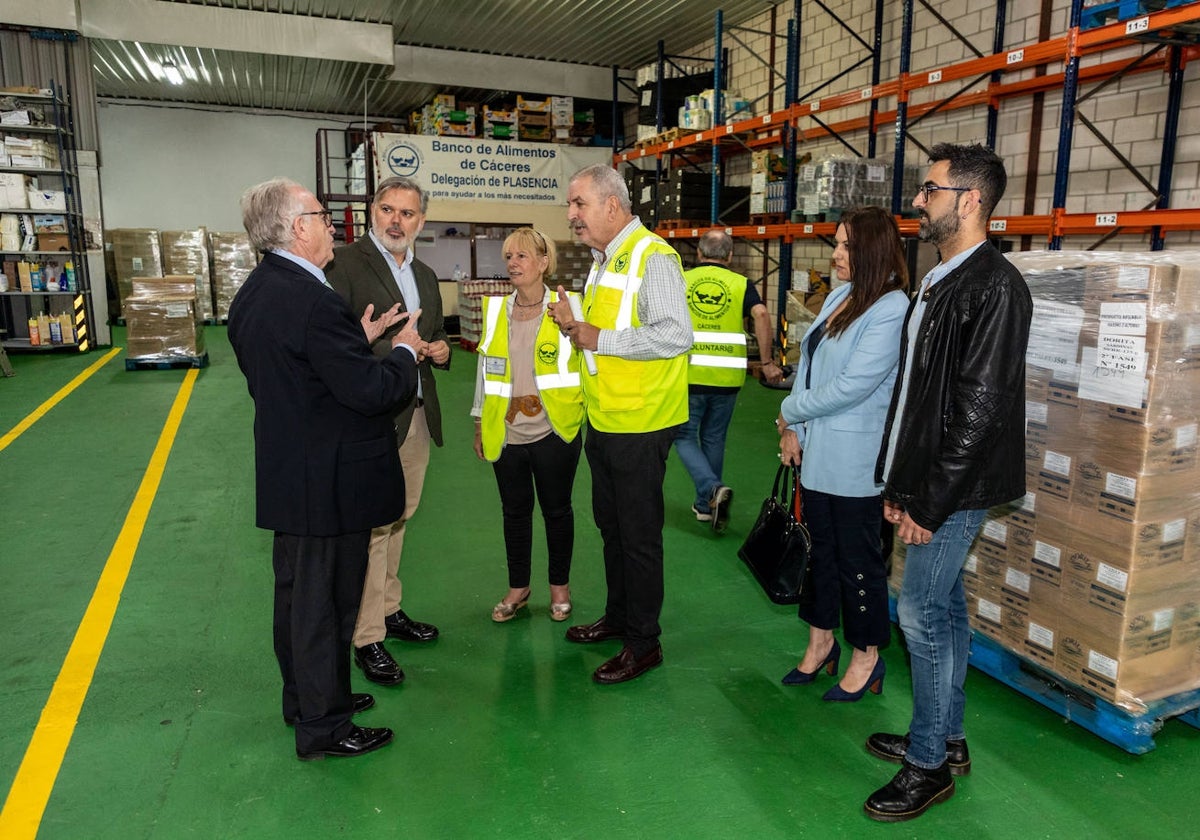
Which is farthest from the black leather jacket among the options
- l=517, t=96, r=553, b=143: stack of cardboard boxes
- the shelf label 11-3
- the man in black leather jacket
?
l=517, t=96, r=553, b=143: stack of cardboard boxes

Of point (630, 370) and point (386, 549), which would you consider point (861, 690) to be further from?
point (386, 549)

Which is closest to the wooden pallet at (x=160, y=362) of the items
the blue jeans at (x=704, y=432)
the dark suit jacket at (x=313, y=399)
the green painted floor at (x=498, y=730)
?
the green painted floor at (x=498, y=730)

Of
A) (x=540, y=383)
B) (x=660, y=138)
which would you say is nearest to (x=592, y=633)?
(x=540, y=383)

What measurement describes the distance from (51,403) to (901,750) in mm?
9507

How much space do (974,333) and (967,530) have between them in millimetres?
594

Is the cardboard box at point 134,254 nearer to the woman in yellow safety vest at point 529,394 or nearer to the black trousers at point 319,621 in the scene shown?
the woman in yellow safety vest at point 529,394

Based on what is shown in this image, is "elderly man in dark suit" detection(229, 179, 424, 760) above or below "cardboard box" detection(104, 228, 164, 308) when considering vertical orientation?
below

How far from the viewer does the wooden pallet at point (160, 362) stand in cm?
1139

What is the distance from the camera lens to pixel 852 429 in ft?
9.84

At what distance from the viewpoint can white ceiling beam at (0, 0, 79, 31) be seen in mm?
11586

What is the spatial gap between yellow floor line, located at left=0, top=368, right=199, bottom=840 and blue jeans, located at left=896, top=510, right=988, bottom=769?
9.10 feet

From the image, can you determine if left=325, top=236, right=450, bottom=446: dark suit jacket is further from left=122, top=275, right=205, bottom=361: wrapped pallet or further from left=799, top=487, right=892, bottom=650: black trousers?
left=122, top=275, right=205, bottom=361: wrapped pallet

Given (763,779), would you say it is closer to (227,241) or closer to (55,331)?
(55,331)

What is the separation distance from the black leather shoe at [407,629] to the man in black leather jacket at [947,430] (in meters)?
2.06
